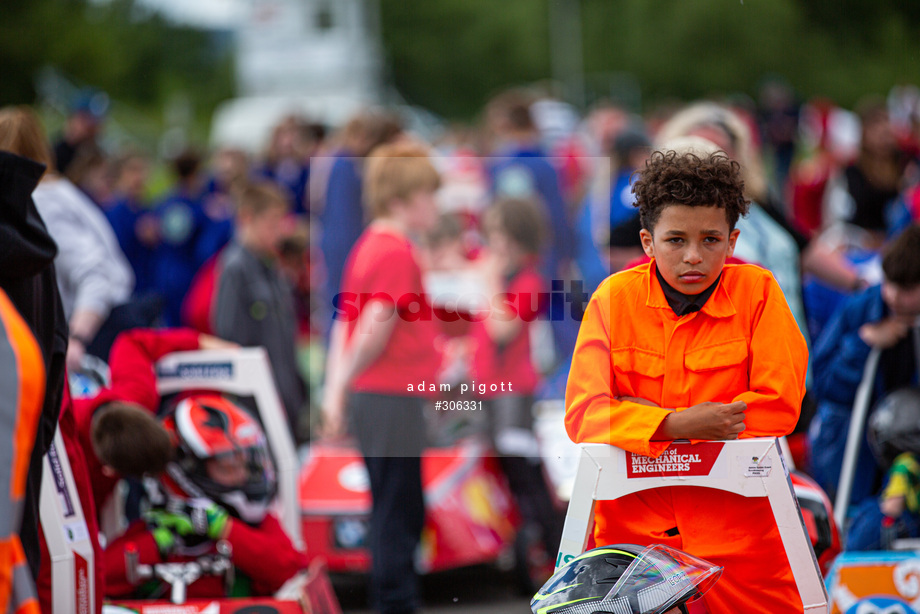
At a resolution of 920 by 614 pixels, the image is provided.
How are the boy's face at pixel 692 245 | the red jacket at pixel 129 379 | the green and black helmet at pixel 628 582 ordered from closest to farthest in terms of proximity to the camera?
the green and black helmet at pixel 628 582
the boy's face at pixel 692 245
the red jacket at pixel 129 379

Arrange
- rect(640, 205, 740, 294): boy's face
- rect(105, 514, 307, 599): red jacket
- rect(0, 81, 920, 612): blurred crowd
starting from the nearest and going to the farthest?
rect(640, 205, 740, 294): boy's face, rect(105, 514, 307, 599): red jacket, rect(0, 81, 920, 612): blurred crowd

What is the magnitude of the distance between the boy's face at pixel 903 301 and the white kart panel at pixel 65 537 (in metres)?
3.16

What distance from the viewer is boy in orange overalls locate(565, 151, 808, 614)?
266 centimetres

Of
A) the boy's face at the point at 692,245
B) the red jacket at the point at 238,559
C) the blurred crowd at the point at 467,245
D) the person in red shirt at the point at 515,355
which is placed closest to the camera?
the boy's face at the point at 692,245

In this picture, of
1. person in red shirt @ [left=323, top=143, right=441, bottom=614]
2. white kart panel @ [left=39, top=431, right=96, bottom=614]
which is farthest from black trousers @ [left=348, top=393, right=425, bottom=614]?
white kart panel @ [left=39, top=431, right=96, bottom=614]

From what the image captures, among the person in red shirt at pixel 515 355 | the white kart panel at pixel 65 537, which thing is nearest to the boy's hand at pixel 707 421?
the white kart panel at pixel 65 537

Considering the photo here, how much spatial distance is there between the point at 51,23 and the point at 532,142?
16.4 meters

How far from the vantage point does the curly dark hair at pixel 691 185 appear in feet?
8.84

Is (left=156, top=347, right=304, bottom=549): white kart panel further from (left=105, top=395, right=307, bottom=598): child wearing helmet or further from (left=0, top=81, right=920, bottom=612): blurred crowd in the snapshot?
(left=0, top=81, right=920, bottom=612): blurred crowd

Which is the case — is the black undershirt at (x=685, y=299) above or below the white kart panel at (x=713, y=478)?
above

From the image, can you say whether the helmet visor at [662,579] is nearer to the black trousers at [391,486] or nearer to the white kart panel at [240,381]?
the black trousers at [391,486]

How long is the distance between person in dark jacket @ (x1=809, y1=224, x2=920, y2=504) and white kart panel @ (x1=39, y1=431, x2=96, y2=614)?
301cm

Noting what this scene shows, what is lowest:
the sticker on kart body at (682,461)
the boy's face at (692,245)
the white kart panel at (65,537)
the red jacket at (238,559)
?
the red jacket at (238,559)

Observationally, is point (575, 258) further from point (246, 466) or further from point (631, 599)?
point (631, 599)
